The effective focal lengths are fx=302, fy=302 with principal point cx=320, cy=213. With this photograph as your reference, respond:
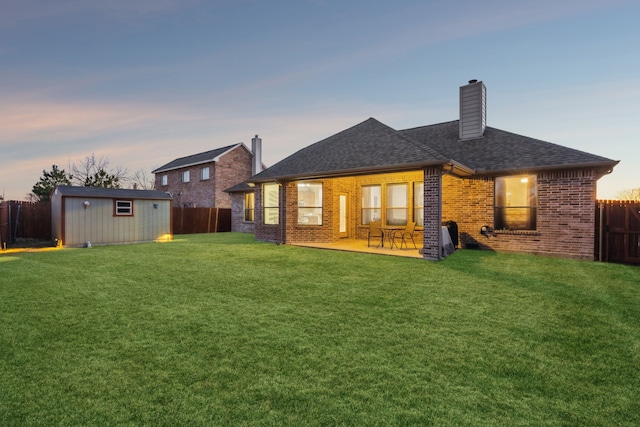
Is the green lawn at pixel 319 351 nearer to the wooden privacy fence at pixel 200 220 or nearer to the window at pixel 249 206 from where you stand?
the window at pixel 249 206

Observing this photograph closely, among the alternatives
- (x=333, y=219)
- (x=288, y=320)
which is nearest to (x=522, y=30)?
(x=333, y=219)

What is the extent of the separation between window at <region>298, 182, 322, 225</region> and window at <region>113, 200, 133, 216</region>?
27.2ft

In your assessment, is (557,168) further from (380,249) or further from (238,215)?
(238,215)

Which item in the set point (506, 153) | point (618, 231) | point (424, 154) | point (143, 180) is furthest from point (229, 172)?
point (143, 180)

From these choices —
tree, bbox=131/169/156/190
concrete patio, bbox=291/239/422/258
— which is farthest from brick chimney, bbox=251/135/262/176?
tree, bbox=131/169/156/190

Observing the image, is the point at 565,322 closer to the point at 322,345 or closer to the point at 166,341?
the point at 322,345

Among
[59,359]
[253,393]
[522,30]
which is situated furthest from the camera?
[522,30]

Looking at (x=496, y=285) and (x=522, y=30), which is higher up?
(x=522, y=30)

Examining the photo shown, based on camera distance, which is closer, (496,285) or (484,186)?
(496,285)

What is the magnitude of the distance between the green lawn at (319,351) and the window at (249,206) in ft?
46.3

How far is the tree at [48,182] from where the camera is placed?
25.5 m

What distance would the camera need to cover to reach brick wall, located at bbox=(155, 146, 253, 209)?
27.0 m

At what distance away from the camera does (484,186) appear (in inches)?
435

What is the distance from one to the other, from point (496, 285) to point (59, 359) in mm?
7012
